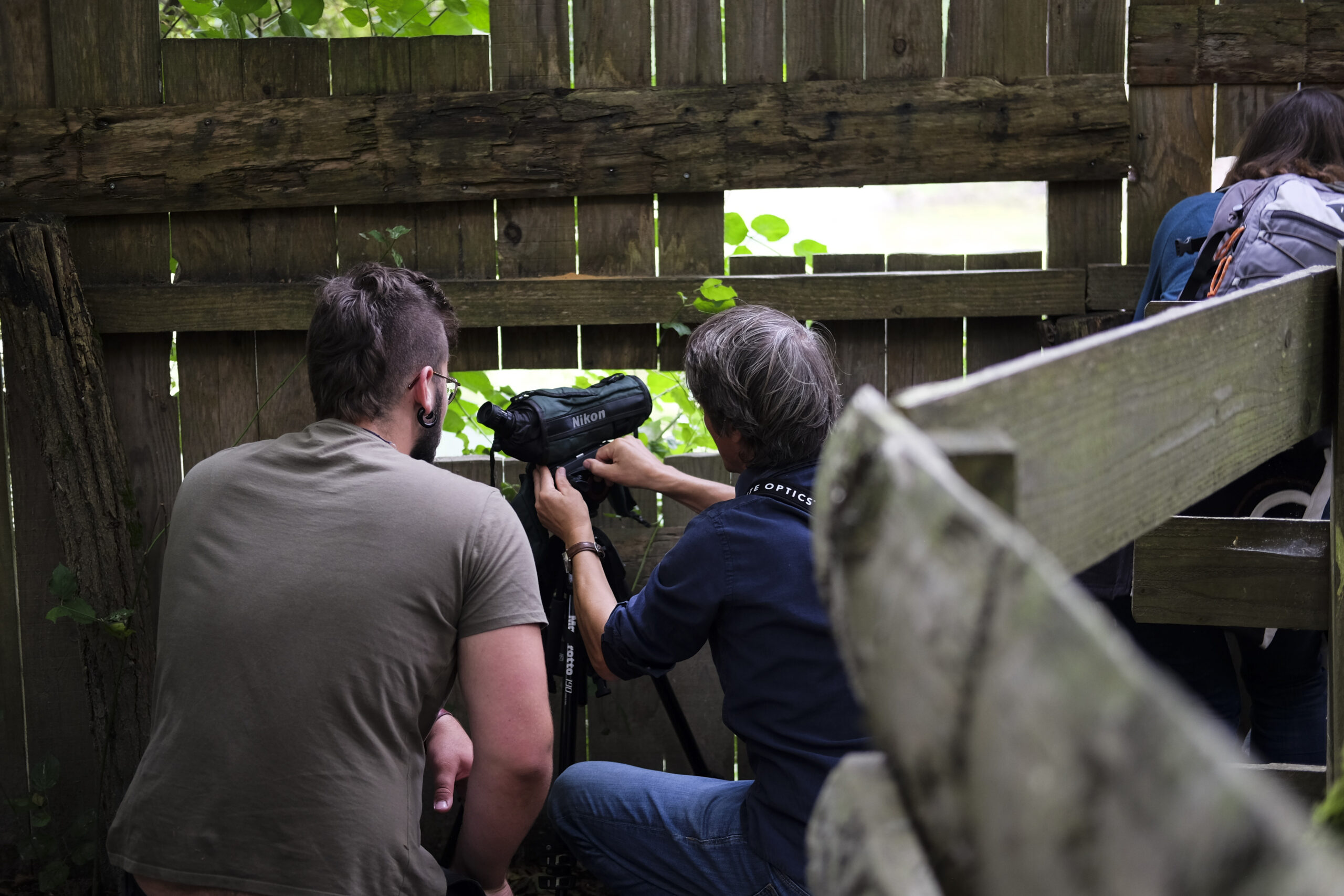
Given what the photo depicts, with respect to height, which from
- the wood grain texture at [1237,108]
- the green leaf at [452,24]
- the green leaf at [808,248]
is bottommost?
the green leaf at [808,248]

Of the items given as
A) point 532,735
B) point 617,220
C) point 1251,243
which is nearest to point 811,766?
point 532,735

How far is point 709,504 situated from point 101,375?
1.42m

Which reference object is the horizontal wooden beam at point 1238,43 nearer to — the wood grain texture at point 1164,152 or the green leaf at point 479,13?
the wood grain texture at point 1164,152

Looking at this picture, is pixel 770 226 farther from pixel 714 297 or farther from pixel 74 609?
pixel 74 609

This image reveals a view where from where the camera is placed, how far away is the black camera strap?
5.21ft

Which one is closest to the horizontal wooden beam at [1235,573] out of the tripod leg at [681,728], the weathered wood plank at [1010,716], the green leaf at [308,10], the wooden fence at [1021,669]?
the wooden fence at [1021,669]

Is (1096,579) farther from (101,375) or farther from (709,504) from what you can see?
(101,375)

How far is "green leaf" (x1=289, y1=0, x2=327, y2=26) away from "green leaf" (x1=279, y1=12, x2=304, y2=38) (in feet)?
0.15

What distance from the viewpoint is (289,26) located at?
100 inches

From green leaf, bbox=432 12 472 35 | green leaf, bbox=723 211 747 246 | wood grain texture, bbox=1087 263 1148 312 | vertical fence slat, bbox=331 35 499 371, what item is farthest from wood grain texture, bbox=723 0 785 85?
wood grain texture, bbox=1087 263 1148 312

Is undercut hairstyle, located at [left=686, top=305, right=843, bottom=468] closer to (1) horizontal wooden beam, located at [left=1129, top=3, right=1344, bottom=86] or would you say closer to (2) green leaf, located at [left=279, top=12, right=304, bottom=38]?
(1) horizontal wooden beam, located at [left=1129, top=3, right=1344, bottom=86]

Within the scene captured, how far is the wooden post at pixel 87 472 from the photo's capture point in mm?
2246

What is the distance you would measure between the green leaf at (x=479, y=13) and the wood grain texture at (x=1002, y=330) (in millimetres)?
1326

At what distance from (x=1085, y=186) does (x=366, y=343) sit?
1718mm
